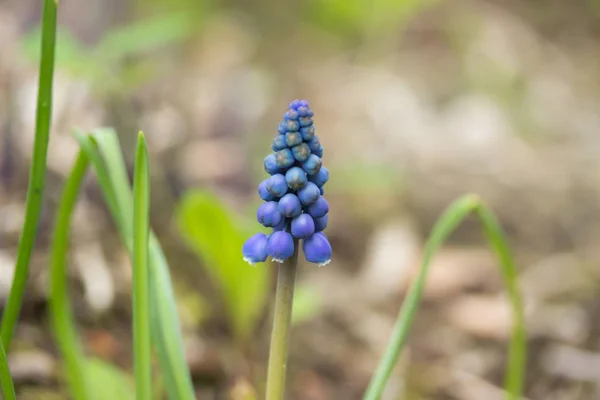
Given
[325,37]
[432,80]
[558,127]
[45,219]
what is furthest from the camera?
[325,37]

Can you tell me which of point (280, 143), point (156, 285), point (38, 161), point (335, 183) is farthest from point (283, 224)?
point (335, 183)

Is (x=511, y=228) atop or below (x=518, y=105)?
below

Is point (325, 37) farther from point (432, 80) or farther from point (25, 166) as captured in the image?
point (25, 166)

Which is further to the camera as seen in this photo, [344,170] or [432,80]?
A: [432,80]

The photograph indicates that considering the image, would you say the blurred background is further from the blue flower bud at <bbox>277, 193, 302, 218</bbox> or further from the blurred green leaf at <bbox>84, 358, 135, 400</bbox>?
the blue flower bud at <bbox>277, 193, 302, 218</bbox>

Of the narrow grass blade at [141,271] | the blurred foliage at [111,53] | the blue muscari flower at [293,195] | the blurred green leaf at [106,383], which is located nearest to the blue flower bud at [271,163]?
the blue muscari flower at [293,195]

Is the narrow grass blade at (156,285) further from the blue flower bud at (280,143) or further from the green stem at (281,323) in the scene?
the blue flower bud at (280,143)

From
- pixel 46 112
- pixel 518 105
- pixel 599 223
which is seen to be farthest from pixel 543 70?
pixel 46 112

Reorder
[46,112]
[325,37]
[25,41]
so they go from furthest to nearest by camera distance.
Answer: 1. [325,37]
2. [25,41]
3. [46,112]
